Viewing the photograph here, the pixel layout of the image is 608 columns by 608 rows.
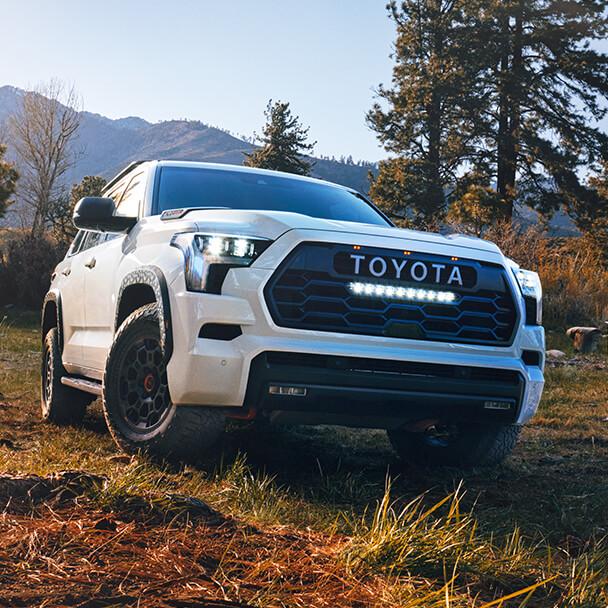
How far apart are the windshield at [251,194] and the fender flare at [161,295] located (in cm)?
80

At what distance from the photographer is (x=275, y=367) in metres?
3.57

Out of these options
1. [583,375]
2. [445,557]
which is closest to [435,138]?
[583,375]

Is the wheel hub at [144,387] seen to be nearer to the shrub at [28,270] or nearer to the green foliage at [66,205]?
the shrub at [28,270]

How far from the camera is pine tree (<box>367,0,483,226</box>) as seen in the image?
3709 cm

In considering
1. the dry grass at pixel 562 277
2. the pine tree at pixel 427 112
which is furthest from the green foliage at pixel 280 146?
the dry grass at pixel 562 277

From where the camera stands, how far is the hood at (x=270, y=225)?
3.73m

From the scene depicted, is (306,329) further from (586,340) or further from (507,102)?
(507,102)

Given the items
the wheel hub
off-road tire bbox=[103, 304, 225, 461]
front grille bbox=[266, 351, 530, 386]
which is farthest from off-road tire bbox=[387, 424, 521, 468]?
the wheel hub

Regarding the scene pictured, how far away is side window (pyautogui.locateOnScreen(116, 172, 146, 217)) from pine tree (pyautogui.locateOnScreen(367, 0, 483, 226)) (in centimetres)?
3240

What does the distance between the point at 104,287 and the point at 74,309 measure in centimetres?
82

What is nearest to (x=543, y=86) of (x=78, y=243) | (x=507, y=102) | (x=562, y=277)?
(x=507, y=102)

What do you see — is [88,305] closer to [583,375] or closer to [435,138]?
[583,375]

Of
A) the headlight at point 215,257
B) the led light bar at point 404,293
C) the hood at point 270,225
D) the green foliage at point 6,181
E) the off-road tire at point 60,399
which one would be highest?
the green foliage at point 6,181

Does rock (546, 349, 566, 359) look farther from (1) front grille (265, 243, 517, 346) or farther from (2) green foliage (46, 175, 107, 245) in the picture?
(2) green foliage (46, 175, 107, 245)
